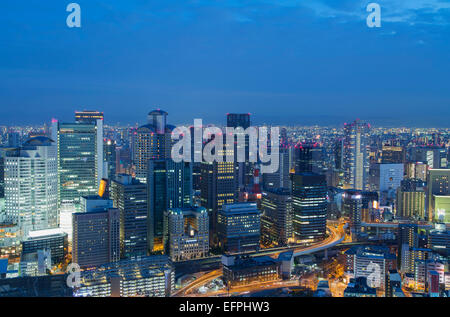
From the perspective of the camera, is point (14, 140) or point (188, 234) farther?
point (188, 234)

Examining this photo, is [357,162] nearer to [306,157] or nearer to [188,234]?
[306,157]

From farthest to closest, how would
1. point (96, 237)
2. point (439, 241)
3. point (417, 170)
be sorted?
1. point (417, 170)
2. point (439, 241)
3. point (96, 237)

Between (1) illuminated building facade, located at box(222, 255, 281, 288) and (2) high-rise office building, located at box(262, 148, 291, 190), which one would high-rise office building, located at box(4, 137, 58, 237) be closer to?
(1) illuminated building facade, located at box(222, 255, 281, 288)

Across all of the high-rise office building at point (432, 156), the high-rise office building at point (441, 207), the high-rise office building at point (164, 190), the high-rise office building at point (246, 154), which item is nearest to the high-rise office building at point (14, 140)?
the high-rise office building at point (164, 190)

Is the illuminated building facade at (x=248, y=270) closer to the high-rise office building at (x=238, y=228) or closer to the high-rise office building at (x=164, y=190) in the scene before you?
the high-rise office building at (x=238, y=228)

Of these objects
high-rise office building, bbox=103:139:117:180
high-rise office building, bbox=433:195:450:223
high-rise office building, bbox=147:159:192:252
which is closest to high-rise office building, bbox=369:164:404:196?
high-rise office building, bbox=433:195:450:223

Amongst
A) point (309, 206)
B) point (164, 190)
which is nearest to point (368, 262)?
point (309, 206)
